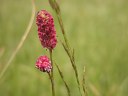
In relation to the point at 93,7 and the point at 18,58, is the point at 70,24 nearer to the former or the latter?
the point at 93,7

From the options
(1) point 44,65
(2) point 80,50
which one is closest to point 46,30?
(1) point 44,65

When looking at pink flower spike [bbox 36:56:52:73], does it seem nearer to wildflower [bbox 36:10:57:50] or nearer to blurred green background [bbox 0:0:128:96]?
wildflower [bbox 36:10:57:50]

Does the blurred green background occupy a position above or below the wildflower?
above

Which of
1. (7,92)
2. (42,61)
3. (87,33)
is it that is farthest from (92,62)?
(42,61)

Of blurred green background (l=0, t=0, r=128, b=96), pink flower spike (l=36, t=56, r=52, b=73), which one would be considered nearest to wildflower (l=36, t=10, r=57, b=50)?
pink flower spike (l=36, t=56, r=52, b=73)

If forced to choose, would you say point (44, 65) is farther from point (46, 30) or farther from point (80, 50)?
point (80, 50)
